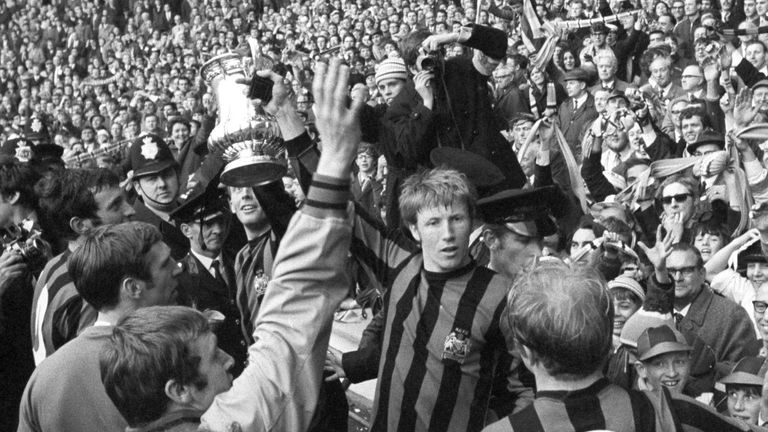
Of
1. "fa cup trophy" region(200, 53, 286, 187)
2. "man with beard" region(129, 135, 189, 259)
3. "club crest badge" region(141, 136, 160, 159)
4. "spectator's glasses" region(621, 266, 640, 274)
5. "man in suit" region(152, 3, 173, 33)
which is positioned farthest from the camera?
"man in suit" region(152, 3, 173, 33)

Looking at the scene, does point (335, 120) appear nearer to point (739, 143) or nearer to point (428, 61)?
point (428, 61)

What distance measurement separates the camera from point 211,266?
5.46m

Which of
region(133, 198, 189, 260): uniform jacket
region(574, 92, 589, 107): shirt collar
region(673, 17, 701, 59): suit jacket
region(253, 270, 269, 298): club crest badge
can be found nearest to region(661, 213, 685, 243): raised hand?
region(133, 198, 189, 260): uniform jacket

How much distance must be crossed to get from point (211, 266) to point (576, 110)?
5911 mm

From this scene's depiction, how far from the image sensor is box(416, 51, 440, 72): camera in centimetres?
550

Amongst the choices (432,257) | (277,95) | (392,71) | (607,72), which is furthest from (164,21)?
(432,257)

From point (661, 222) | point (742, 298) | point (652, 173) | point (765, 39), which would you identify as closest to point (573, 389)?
point (742, 298)

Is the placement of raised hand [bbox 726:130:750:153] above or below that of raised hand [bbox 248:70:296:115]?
below

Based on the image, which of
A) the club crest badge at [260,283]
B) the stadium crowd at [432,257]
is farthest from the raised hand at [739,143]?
the club crest badge at [260,283]

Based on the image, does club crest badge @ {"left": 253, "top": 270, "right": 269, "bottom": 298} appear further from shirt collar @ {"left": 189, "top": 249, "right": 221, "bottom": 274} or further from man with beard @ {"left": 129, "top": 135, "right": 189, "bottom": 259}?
man with beard @ {"left": 129, "top": 135, "right": 189, "bottom": 259}

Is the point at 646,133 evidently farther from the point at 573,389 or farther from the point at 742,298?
the point at 573,389

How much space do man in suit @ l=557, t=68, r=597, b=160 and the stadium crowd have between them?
4 centimetres

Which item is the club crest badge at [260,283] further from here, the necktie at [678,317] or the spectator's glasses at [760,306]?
the spectator's glasses at [760,306]

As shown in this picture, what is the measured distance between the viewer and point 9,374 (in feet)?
15.3
